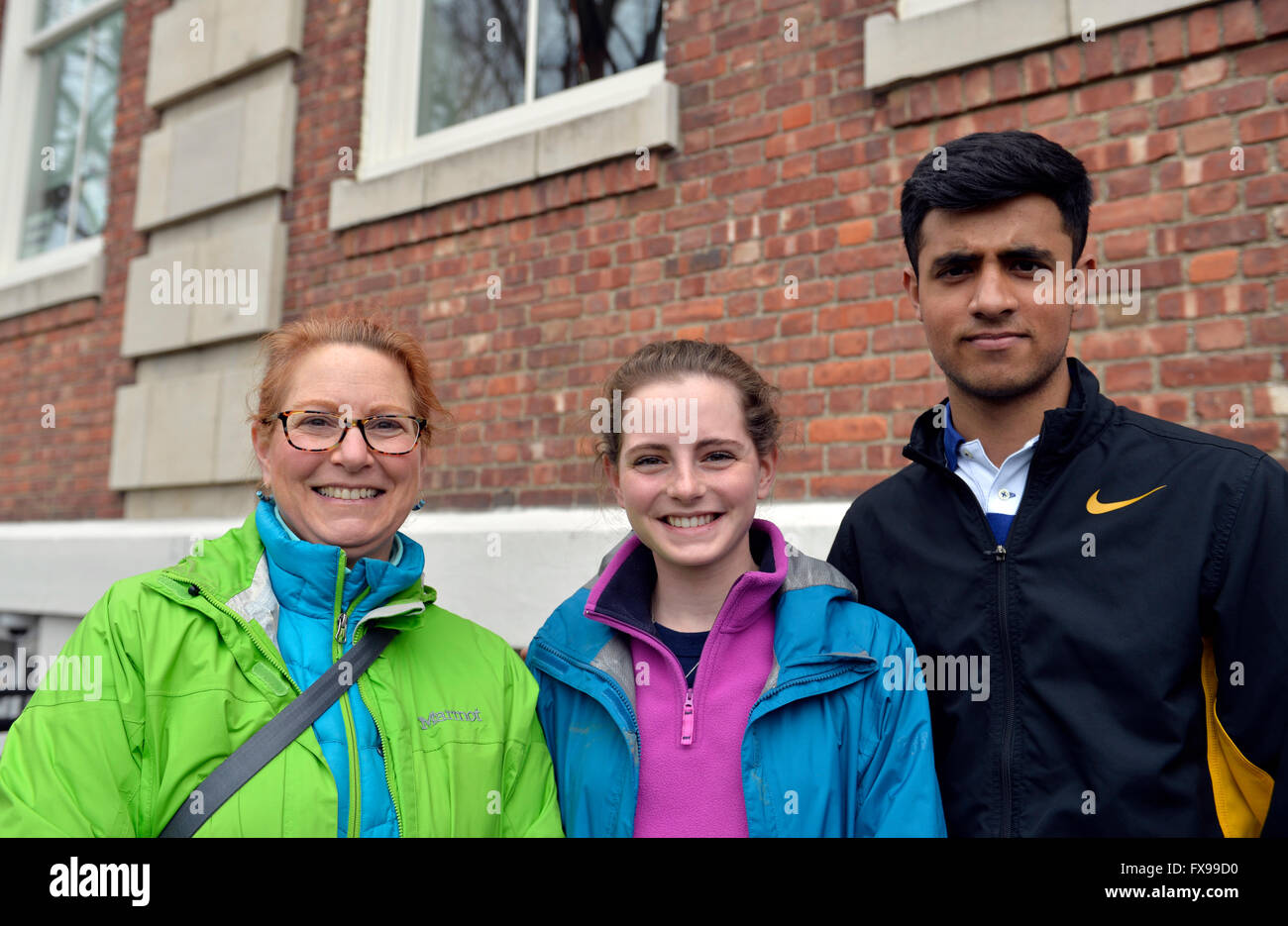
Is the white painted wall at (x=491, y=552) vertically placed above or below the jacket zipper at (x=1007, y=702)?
above

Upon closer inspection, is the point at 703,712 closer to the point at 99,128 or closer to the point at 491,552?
the point at 491,552

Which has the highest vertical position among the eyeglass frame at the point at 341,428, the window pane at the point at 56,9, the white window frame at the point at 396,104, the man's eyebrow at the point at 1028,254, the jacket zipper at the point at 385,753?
the window pane at the point at 56,9

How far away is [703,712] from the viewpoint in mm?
1873

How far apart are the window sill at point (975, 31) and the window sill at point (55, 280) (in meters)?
4.98

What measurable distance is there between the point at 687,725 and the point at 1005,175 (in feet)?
4.10

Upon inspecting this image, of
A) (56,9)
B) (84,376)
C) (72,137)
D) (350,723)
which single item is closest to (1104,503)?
(350,723)

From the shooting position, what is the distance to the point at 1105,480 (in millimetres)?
1900

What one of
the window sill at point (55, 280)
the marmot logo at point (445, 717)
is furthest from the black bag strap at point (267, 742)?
the window sill at point (55, 280)

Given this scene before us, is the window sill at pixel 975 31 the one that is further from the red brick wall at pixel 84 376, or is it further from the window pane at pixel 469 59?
the red brick wall at pixel 84 376

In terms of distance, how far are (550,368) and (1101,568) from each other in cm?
288

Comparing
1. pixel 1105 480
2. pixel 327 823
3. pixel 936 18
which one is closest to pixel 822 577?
pixel 1105 480

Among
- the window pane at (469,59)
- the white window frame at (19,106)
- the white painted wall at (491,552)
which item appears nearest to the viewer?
the white painted wall at (491,552)

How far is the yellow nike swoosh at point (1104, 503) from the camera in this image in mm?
1854

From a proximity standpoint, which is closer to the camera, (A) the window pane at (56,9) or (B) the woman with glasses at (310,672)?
(B) the woman with glasses at (310,672)
